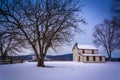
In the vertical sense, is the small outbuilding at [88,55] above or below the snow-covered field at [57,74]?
below

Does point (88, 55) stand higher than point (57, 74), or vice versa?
point (57, 74)

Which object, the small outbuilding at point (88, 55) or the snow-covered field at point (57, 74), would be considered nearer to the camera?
the snow-covered field at point (57, 74)

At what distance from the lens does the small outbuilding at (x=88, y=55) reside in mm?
50528

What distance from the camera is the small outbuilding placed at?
50528mm

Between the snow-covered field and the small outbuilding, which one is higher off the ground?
the snow-covered field

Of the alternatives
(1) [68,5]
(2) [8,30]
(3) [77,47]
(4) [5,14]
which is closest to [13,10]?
(4) [5,14]

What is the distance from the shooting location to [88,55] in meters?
50.9

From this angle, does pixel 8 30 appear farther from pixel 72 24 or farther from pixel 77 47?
pixel 77 47

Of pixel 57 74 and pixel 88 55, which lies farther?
pixel 88 55

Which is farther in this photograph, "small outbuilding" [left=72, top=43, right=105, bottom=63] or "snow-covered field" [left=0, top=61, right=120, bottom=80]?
"small outbuilding" [left=72, top=43, right=105, bottom=63]

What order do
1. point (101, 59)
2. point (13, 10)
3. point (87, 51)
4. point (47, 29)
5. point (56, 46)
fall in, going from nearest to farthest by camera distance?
1. point (13, 10)
2. point (47, 29)
3. point (56, 46)
4. point (101, 59)
5. point (87, 51)

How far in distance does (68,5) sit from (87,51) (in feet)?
112

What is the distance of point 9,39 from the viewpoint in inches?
880

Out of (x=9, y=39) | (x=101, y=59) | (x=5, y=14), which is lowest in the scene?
(x=101, y=59)
